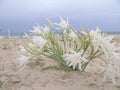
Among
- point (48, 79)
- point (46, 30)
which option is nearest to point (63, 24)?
point (46, 30)

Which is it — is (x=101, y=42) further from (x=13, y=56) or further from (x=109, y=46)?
(x=13, y=56)

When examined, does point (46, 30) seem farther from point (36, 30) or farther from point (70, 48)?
point (70, 48)

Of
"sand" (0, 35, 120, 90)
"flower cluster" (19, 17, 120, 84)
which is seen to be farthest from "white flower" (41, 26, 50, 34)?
"sand" (0, 35, 120, 90)

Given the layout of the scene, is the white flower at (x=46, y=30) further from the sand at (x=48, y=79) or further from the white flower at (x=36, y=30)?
the sand at (x=48, y=79)

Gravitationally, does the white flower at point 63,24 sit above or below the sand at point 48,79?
above

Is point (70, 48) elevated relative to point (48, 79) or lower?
elevated

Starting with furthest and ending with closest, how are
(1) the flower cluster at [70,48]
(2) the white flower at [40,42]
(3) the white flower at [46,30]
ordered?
(3) the white flower at [46,30] → (2) the white flower at [40,42] → (1) the flower cluster at [70,48]

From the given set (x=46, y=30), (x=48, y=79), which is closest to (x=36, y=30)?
(x=46, y=30)

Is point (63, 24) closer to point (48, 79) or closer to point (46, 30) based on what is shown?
point (46, 30)

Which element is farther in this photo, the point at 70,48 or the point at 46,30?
the point at 46,30

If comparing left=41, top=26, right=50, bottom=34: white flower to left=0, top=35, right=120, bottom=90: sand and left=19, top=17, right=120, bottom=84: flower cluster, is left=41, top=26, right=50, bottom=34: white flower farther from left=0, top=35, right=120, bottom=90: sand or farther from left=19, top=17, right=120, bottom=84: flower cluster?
left=0, top=35, right=120, bottom=90: sand

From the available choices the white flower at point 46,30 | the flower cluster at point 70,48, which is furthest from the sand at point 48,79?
the white flower at point 46,30

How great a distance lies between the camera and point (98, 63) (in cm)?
494

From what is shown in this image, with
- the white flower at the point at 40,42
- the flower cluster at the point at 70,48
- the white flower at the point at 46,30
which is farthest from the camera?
the white flower at the point at 46,30
